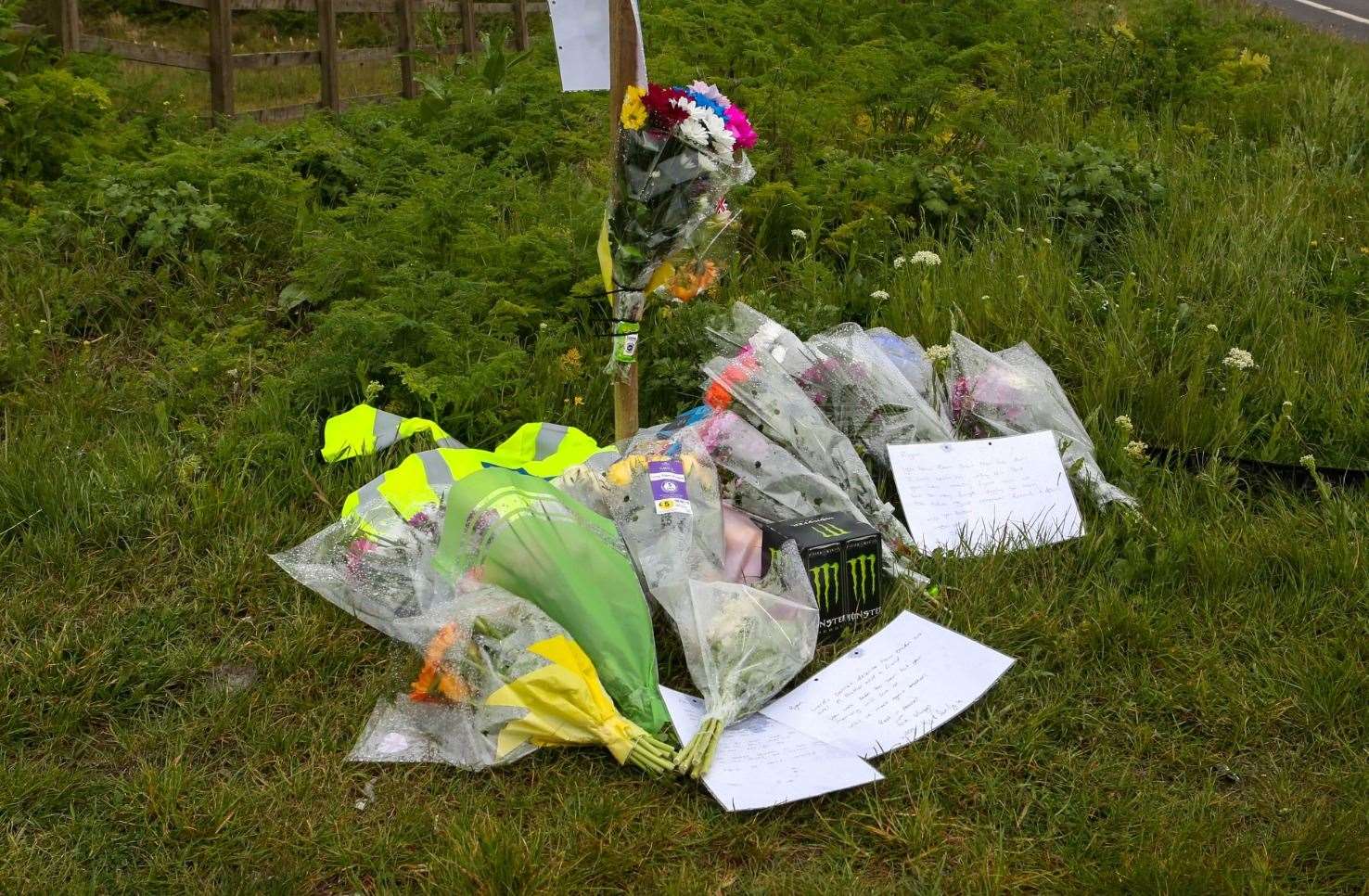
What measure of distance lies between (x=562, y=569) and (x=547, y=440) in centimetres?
86

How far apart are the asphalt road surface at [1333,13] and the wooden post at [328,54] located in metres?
7.52

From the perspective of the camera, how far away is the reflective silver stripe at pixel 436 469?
295 cm

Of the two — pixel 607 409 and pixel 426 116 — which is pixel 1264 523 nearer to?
pixel 607 409

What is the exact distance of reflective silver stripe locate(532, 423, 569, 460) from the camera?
10.6 feet

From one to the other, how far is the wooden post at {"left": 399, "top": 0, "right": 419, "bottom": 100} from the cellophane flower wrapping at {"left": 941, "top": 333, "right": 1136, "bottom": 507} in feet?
20.0

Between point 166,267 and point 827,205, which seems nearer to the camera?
point 166,267

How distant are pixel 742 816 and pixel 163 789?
1.03 meters

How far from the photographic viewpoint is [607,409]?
3.50m

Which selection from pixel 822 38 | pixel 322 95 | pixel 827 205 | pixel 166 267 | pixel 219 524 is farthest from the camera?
pixel 322 95

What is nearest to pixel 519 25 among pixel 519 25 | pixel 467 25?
pixel 519 25

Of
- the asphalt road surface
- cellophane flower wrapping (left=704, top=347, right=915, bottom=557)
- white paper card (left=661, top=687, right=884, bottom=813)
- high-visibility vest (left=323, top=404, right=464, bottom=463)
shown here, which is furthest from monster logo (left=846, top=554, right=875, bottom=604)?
the asphalt road surface

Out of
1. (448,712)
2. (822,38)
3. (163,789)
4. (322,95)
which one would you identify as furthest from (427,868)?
(322,95)

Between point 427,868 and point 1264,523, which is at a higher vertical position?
point 1264,523

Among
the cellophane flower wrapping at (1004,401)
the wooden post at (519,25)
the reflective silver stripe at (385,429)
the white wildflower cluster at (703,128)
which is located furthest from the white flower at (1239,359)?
the wooden post at (519,25)
